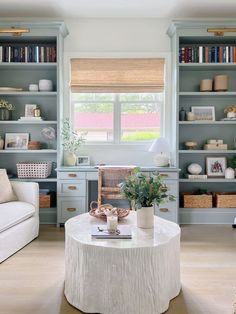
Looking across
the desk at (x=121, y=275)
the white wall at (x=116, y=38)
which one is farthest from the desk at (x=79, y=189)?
the desk at (x=121, y=275)

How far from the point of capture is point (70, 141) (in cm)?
485

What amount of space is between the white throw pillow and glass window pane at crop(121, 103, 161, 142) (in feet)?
5.68


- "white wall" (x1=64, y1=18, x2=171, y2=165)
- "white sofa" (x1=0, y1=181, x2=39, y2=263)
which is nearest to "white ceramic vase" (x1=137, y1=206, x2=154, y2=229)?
"white sofa" (x1=0, y1=181, x2=39, y2=263)

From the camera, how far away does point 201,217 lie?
464 cm

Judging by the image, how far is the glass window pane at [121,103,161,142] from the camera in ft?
16.2

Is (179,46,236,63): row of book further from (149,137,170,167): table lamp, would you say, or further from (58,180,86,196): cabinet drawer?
(58,180,86,196): cabinet drawer

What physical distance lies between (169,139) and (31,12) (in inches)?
99.9

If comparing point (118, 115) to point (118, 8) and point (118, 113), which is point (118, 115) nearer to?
point (118, 113)

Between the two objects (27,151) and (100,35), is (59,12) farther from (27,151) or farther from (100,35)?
(27,151)

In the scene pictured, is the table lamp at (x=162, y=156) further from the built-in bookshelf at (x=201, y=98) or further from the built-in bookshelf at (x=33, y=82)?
the built-in bookshelf at (x=33, y=82)

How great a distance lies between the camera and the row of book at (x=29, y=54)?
179 inches

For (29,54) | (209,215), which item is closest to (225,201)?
(209,215)

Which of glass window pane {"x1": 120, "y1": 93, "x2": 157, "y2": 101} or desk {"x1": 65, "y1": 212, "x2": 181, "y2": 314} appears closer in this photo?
desk {"x1": 65, "y1": 212, "x2": 181, "y2": 314}

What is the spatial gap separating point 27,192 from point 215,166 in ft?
8.38
